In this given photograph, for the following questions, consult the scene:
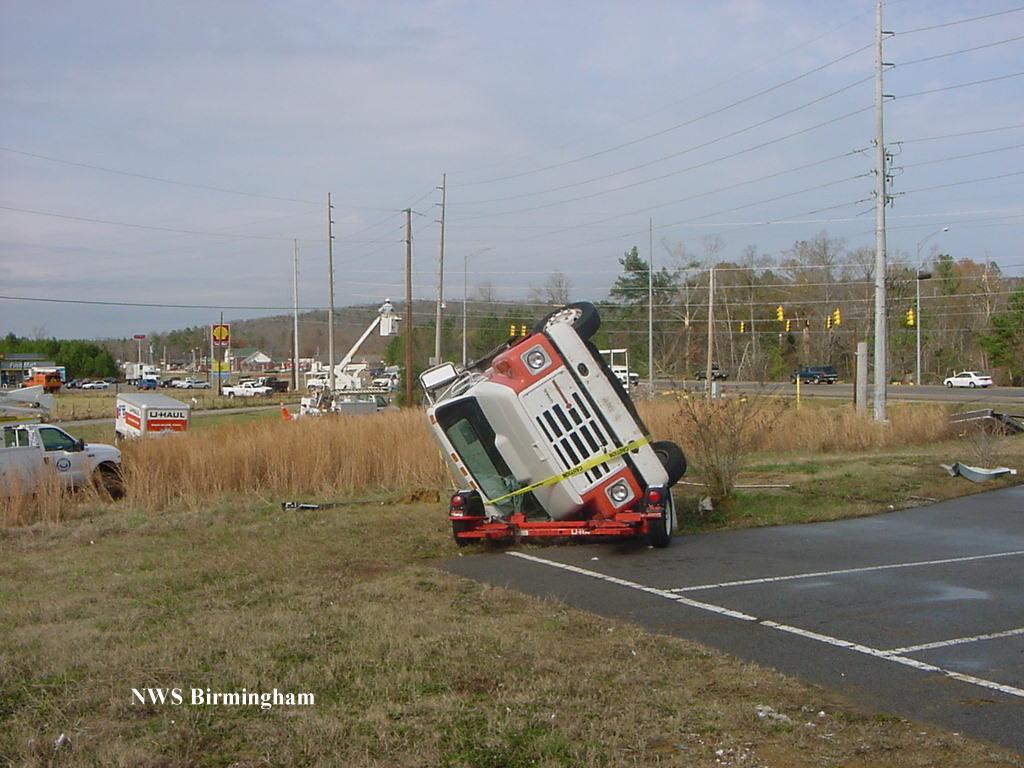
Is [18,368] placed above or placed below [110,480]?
above

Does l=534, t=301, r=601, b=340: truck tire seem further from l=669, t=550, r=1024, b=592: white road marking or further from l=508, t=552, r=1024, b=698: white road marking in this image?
l=669, t=550, r=1024, b=592: white road marking

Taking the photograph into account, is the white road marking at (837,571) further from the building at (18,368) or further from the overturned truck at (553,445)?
the building at (18,368)

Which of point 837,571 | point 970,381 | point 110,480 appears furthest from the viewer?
point 970,381

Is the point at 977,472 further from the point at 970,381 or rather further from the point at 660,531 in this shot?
the point at 970,381

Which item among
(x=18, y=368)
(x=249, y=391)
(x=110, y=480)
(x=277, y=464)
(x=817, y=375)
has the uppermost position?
(x=18, y=368)

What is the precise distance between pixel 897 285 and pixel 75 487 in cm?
6219

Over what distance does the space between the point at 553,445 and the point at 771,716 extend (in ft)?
20.5

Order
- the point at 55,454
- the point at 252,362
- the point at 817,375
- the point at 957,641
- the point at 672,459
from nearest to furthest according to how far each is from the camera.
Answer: the point at 957,641, the point at 672,459, the point at 55,454, the point at 817,375, the point at 252,362

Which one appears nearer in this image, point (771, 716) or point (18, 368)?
point (771, 716)

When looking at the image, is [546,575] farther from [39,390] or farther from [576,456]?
[39,390]

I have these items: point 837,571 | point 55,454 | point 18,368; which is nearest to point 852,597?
point 837,571

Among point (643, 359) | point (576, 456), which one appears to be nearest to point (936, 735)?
point (576, 456)

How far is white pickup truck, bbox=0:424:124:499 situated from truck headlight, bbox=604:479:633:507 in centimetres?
1016

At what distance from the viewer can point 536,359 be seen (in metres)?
11.9
